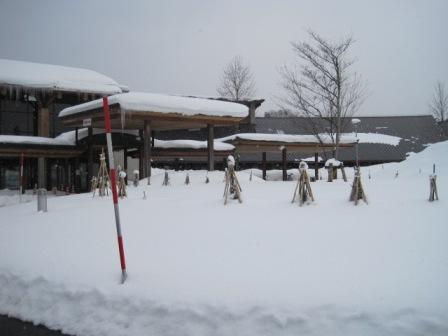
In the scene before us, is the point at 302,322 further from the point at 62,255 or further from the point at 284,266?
the point at 62,255

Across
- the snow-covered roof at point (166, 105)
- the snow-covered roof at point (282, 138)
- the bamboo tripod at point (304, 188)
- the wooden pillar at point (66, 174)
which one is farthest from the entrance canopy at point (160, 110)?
the bamboo tripod at point (304, 188)

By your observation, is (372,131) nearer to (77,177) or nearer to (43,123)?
(77,177)

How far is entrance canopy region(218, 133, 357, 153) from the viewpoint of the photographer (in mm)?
22297

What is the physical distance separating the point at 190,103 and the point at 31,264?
10971 mm

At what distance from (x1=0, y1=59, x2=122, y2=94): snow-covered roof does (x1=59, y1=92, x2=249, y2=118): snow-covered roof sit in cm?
503

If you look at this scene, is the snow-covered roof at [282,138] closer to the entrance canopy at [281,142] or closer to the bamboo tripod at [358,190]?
the entrance canopy at [281,142]

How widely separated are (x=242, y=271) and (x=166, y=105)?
11.2 metres

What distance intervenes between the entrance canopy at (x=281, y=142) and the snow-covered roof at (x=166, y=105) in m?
4.65

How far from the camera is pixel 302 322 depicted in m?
3.91

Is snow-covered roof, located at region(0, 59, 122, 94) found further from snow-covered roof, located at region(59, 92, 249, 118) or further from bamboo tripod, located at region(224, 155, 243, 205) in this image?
bamboo tripod, located at region(224, 155, 243, 205)

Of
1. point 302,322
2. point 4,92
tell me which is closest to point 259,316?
point 302,322

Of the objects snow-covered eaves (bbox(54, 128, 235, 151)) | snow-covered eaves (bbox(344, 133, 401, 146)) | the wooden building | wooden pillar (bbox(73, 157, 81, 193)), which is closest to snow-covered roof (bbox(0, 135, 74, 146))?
the wooden building

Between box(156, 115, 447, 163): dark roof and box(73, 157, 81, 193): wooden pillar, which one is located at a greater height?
box(156, 115, 447, 163): dark roof

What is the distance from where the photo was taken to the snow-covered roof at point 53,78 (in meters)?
21.4
